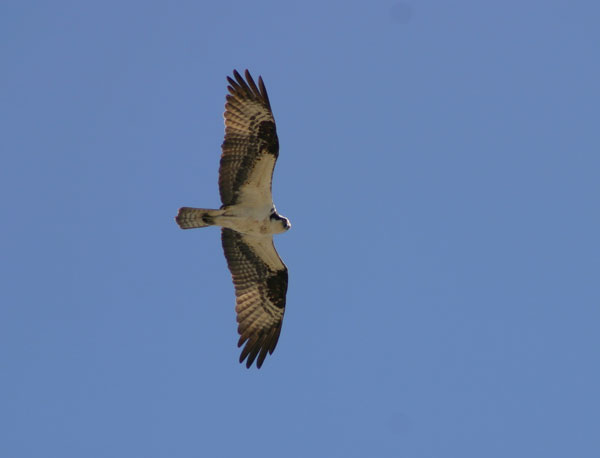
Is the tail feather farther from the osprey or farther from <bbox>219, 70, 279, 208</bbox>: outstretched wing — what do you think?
<bbox>219, 70, 279, 208</bbox>: outstretched wing

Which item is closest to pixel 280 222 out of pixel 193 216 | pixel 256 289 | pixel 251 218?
pixel 251 218

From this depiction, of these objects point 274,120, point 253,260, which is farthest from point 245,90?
point 253,260

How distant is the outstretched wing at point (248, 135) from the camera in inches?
592

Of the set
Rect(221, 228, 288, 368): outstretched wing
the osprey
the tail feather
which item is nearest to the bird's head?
the osprey

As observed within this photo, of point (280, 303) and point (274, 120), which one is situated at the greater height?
point (274, 120)

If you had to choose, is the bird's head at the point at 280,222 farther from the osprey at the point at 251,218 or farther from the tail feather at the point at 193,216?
the tail feather at the point at 193,216

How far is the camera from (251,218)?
15.6 m

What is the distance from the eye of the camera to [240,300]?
16812 mm

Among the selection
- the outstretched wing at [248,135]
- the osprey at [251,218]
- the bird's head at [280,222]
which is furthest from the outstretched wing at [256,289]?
the outstretched wing at [248,135]

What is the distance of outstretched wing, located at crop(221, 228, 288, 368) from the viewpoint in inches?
646

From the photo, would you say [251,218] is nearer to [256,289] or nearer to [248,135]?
[248,135]

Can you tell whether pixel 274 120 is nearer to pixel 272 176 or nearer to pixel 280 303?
pixel 272 176

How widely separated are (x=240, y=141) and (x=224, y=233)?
200cm

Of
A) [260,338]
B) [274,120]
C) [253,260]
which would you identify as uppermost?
[274,120]
